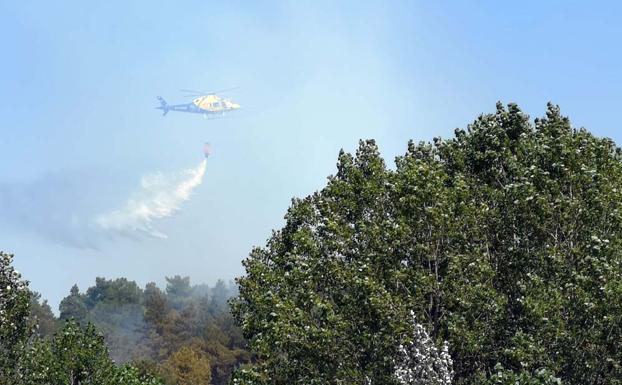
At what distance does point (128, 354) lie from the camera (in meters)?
162

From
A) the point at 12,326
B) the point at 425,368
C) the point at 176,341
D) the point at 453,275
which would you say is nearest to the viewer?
the point at 425,368

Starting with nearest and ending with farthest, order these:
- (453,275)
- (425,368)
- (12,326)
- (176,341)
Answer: (425,368) → (453,275) → (12,326) → (176,341)

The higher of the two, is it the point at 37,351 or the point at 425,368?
the point at 37,351

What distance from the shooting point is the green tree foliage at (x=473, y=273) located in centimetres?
2602

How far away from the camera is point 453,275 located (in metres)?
28.2

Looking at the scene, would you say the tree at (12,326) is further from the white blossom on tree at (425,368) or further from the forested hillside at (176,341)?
the forested hillside at (176,341)

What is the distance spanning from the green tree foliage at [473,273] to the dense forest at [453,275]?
→ 0.06m

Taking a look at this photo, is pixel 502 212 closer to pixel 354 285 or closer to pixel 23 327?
pixel 354 285

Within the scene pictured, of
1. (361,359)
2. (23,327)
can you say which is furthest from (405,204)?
(23,327)

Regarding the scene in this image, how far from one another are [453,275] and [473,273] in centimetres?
70

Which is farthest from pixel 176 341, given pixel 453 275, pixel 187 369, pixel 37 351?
pixel 453 275

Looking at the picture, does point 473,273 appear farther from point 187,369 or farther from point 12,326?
point 187,369

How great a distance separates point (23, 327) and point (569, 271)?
70.9 ft

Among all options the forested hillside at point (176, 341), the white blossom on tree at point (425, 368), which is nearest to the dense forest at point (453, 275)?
the white blossom on tree at point (425, 368)
